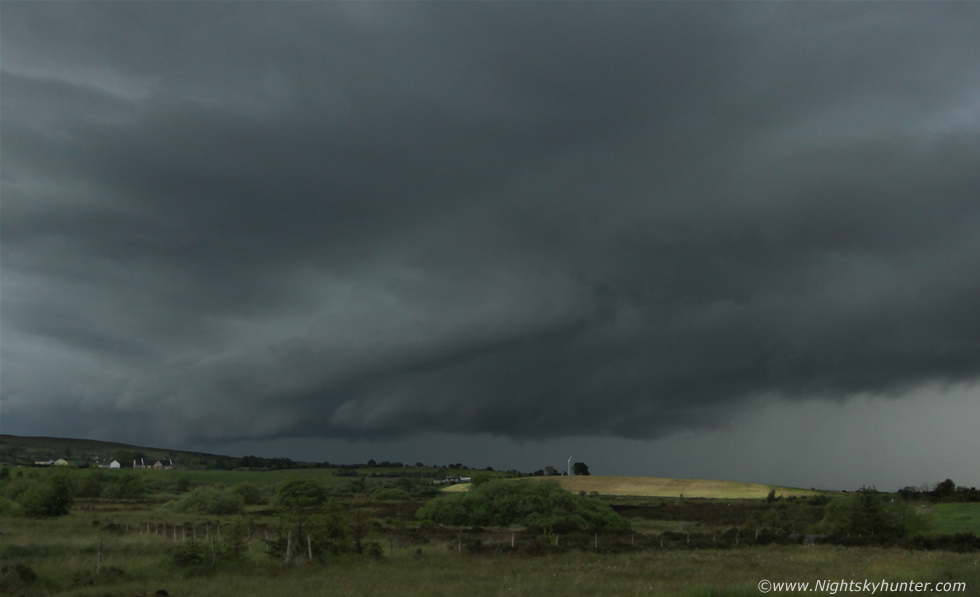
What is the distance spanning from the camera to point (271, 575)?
1303 inches

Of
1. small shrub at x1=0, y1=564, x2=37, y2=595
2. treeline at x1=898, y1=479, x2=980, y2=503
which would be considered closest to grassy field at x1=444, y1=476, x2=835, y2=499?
treeline at x1=898, y1=479, x2=980, y2=503

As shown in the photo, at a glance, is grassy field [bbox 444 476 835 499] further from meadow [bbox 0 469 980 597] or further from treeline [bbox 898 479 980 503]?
meadow [bbox 0 469 980 597]

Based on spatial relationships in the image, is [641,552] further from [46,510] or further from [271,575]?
[46,510]

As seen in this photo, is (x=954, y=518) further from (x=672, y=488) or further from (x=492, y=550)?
(x=672, y=488)

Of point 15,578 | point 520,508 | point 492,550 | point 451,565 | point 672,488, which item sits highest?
point 15,578

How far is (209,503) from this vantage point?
104 m

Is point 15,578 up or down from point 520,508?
up

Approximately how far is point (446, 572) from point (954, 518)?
194 feet

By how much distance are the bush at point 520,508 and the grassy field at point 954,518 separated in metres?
29.2

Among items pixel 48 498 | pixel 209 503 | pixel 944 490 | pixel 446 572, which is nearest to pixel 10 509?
pixel 48 498

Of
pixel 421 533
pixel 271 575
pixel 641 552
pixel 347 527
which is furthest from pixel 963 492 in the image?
pixel 271 575

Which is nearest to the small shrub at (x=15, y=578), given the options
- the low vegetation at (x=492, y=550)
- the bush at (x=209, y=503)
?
the low vegetation at (x=492, y=550)

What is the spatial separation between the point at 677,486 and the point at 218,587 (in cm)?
13743

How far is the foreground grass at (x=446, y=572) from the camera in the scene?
2755 cm
